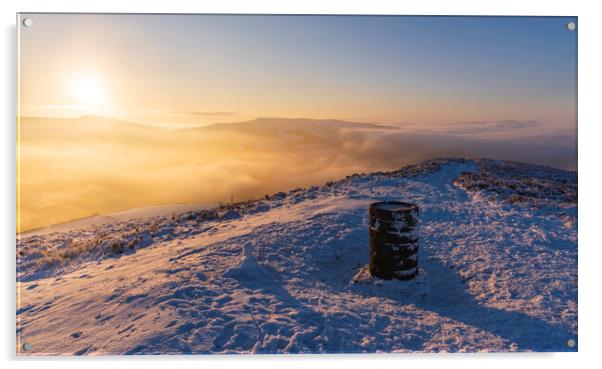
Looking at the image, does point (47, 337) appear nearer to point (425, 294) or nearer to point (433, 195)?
point (425, 294)

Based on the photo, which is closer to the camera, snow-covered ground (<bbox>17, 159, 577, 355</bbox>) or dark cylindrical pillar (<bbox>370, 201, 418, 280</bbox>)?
snow-covered ground (<bbox>17, 159, 577, 355</bbox>)

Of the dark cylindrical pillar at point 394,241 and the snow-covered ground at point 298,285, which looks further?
the dark cylindrical pillar at point 394,241

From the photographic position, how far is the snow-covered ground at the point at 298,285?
462cm

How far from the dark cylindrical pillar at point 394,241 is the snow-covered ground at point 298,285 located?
0.68 feet

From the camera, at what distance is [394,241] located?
5.86m

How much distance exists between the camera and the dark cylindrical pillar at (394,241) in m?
5.81

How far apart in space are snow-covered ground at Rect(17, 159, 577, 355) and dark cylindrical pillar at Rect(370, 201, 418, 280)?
21 cm

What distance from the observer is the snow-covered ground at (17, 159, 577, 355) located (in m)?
4.62

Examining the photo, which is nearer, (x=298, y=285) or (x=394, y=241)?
(x=298, y=285)

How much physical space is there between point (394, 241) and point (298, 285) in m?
1.40

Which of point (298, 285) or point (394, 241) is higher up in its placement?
point (394, 241)
